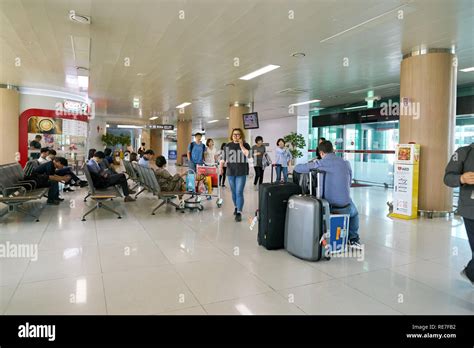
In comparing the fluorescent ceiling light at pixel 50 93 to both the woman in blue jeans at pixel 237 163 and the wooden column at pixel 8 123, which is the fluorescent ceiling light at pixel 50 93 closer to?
the wooden column at pixel 8 123

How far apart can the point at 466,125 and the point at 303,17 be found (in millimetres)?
7362

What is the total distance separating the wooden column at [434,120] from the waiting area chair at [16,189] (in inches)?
267

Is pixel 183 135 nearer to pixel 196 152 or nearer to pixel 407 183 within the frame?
pixel 196 152

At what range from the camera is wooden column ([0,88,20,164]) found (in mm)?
10711

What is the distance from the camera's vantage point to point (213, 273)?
312cm

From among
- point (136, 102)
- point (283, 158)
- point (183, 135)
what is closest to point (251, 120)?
point (283, 158)

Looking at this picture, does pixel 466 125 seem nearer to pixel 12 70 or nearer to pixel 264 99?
pixel 264 99

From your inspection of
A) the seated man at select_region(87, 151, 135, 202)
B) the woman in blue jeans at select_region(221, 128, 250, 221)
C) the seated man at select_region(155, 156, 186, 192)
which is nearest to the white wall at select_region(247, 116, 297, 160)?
the seated man at select_region(87, 151, 135, 202)

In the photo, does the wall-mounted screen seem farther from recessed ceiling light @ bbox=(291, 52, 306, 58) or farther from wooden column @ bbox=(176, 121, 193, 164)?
wooden column @ bbox=(176, 121, 193, 164)

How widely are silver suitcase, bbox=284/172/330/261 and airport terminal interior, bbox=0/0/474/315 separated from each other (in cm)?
3

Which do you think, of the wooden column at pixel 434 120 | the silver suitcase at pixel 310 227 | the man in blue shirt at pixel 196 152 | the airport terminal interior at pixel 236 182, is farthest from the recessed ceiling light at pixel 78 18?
the wooden column at pixel 434 120

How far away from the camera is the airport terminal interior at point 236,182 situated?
2.73 m

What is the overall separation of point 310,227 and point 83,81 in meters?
8.96
